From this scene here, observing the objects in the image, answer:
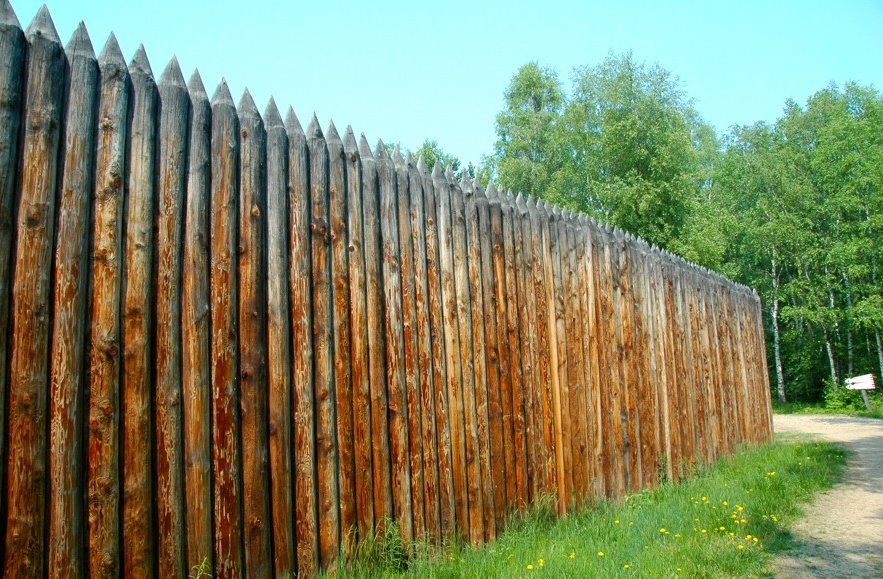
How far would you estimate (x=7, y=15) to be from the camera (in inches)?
95.4

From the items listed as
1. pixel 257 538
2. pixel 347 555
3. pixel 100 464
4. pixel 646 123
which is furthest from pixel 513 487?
pixel 646 123

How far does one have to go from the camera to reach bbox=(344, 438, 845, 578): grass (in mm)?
3520

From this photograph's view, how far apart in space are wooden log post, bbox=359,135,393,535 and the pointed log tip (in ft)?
3.43

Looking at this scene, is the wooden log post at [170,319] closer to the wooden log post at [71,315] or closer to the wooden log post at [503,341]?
the wooden log post at [71,315]

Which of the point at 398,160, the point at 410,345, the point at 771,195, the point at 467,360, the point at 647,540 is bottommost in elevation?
the point at 647,540

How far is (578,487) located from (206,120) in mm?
4039

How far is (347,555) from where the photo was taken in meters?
3.33

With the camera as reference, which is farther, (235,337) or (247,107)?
(247,107)

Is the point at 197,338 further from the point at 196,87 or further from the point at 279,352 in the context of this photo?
the point at 196,87

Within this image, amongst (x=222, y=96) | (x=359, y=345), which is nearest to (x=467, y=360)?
(x=359, y=345)

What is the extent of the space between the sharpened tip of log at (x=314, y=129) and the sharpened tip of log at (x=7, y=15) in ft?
4.55

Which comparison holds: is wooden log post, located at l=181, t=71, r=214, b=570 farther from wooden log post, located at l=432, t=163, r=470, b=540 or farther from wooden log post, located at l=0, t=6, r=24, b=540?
wooden log post, located at l=432, t=163, r=470, b=540

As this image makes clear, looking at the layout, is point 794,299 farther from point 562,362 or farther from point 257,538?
point 257,538

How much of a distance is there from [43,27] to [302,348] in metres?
1.72
